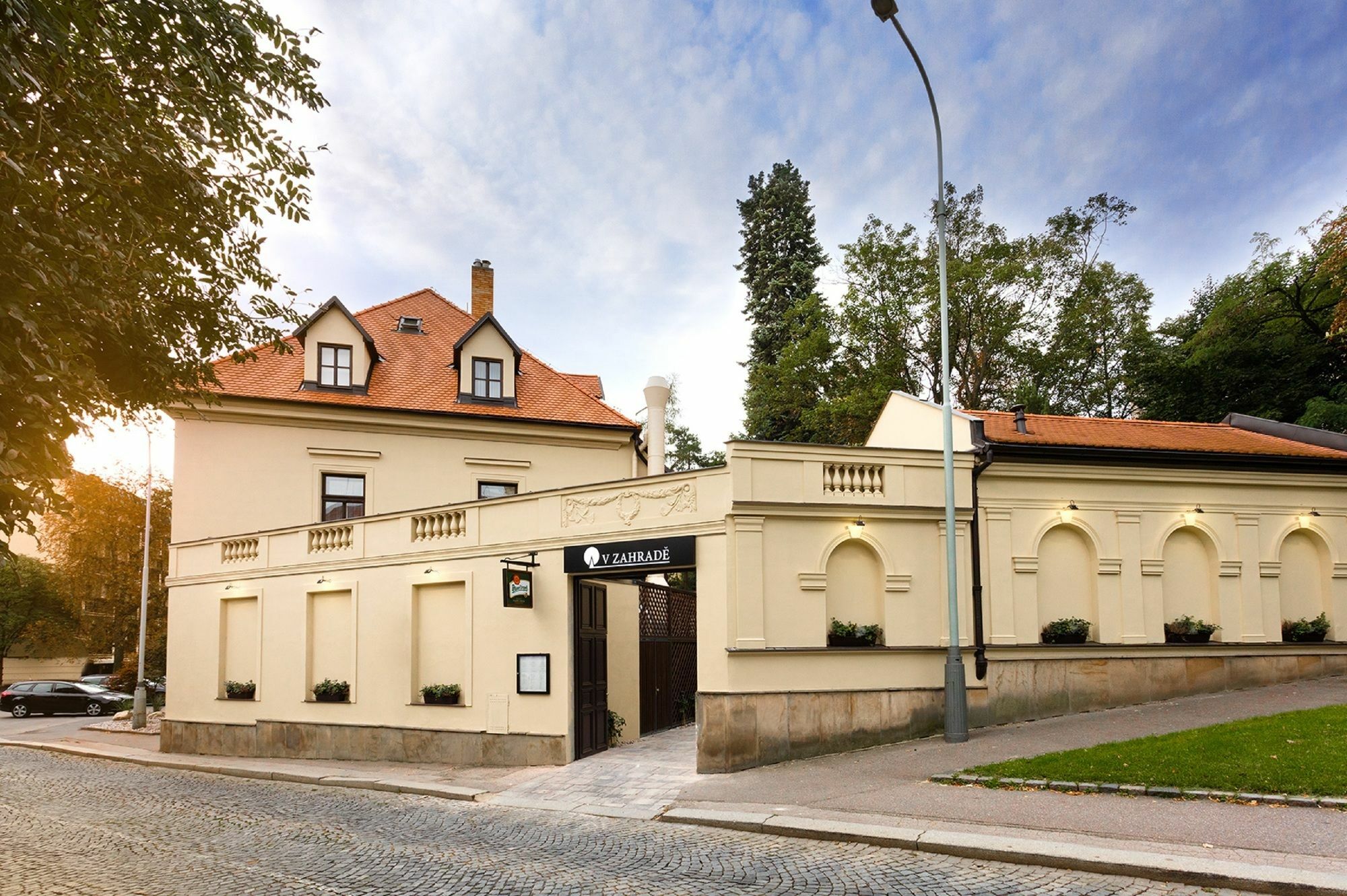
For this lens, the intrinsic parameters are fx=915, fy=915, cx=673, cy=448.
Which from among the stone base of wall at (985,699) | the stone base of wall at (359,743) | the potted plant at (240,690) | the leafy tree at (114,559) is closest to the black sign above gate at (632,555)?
the stone base of wall at (985,699)

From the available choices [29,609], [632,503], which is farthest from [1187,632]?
[29,609]

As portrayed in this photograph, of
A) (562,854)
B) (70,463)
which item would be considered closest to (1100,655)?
(562,854)

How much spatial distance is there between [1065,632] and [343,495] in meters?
18.3

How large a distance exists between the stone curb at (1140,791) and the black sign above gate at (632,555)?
5.08 meters

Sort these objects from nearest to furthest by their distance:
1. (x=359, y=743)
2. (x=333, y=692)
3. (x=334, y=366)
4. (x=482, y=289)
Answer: (x=359, y=743) → (x=333, y=692) → (x=334, y=366) → (x=482, y=289)

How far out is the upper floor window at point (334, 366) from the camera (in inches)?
1003

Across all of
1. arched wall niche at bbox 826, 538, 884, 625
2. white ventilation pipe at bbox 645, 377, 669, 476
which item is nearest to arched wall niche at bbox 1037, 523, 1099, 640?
arched wall niche at bbox 826, 538, 884, 625

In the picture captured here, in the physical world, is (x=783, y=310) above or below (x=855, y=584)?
above

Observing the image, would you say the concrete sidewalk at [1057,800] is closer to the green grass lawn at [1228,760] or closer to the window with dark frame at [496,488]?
the green grass lawn at [1228,760]

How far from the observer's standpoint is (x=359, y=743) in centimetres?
1872

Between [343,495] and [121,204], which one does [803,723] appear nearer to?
[121,204]

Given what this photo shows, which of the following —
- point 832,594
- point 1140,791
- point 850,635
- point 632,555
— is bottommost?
point 1140,791

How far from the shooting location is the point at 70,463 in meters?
10.7

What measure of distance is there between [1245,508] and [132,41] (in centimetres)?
1925
